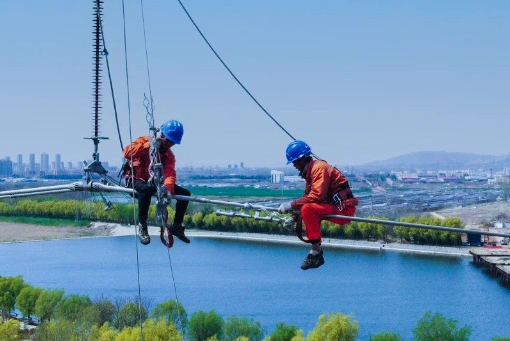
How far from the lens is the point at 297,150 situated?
2.02 meters

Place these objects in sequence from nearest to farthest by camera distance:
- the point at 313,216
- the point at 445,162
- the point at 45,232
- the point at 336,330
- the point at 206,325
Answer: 1. the point at 313,216
2. the point at 336,330
3. the point at 206,325
4. the point at 45,232
5. the point at 445,162

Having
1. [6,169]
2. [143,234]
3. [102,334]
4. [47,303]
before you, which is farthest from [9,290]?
[6,169]

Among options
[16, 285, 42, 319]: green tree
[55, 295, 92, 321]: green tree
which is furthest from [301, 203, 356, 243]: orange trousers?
[16, 285, 42, 319]: green tree

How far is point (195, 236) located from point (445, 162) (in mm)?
101305

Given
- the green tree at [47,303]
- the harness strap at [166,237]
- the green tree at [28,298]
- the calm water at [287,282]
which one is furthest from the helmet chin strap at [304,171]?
the green tree at [28,298]

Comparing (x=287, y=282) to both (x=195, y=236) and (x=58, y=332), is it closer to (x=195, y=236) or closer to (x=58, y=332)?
(x=58, y=332)

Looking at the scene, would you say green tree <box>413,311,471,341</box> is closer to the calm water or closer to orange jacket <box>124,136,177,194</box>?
the calm water

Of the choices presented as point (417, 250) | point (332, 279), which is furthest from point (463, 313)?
point (417, 250)

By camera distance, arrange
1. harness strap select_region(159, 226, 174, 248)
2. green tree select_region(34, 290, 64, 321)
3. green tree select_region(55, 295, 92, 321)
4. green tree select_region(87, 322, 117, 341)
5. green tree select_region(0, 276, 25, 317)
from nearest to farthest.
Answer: harness strap select_region(159, 226, 174, 248)
green tree select_region(87, 322, 117, 341)
green tree select_region(55, 295, 92, 321)
green tree select_region(34, 290, 64, 321)
green tree select_region(0, 276, 25, 317)

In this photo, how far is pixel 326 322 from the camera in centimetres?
831

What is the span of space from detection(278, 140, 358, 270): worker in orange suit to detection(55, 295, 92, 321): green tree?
7.90m

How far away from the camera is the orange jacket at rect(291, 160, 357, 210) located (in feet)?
6.47

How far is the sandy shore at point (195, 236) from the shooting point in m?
18.7

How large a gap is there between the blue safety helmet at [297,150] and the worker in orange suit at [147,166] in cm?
30
